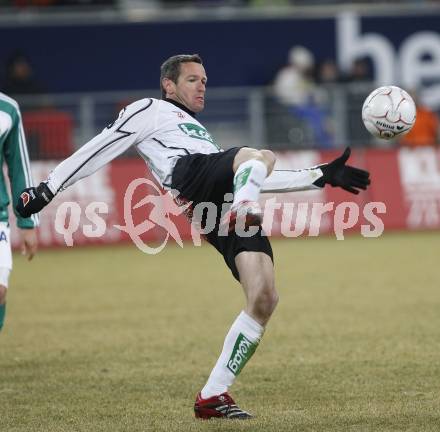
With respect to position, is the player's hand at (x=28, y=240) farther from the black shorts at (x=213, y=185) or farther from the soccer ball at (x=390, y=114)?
the soccer ball at (x=390, y=114)

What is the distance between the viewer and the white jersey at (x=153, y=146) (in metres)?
6.66

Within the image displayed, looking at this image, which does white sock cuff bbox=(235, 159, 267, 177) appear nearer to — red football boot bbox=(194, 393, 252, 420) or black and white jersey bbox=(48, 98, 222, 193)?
black and white jersey bbox=(48, 98, 222, 193)

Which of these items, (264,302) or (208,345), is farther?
(208,345)

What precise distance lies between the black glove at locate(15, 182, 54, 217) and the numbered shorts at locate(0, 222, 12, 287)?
31 centimetres

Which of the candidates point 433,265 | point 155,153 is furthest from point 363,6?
point 155,153

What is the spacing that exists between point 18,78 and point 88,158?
1348cm

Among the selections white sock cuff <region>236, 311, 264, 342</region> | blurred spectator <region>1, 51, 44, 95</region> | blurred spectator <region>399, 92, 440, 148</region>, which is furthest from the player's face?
blurred spectator <region>399, 92, 440, 148</region>

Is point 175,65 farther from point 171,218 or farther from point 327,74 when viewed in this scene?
point 327,74

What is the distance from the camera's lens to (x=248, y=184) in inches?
236

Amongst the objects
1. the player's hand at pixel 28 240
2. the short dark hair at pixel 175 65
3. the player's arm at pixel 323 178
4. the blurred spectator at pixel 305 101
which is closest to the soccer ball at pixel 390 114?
the player's arm at pixel 323 178

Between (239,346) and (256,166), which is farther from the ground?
(256,166)

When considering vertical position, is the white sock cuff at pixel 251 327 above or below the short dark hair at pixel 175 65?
below

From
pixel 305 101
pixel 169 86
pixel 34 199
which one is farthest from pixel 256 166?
pixel 305 101

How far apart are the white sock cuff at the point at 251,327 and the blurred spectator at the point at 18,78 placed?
550 inches
